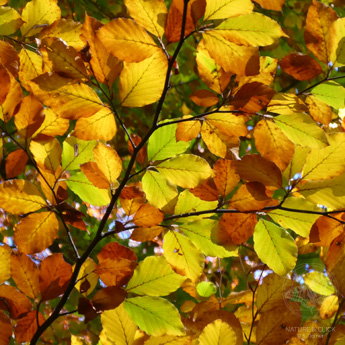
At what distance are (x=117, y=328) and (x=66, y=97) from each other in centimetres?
43

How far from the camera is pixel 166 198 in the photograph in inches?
28.9

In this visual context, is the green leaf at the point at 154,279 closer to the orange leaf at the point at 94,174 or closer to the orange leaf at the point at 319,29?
the orange leaf at the point at 94,174

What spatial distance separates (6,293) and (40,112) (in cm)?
35

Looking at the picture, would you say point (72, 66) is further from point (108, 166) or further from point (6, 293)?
point (6, 293)

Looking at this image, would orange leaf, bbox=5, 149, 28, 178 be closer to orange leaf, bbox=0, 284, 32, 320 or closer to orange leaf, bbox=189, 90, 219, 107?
orange leaf, bbox=0, 284, 32, 320

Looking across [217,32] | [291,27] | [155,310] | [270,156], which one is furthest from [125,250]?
[291,27]

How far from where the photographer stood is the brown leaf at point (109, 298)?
70 centimetres

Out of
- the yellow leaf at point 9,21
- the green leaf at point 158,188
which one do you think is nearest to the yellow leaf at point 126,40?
the green leaf at point 158,188

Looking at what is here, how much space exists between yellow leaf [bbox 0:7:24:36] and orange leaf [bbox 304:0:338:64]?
1.87ft

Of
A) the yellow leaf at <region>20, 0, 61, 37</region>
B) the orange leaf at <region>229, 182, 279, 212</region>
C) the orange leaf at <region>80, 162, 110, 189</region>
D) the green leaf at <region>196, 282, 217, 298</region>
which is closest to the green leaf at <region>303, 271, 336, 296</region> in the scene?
the green leaf at <region>196, 282, 217, 298</region>

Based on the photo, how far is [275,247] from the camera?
77 cm

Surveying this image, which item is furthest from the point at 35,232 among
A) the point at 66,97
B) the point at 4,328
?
the point at 66,97

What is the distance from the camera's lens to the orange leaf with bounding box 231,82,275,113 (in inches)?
26.6

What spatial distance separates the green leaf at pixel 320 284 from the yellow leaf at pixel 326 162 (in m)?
0.56
